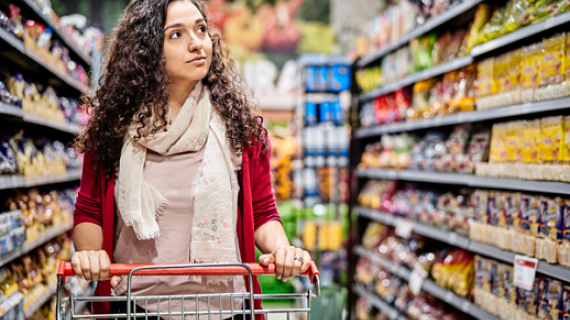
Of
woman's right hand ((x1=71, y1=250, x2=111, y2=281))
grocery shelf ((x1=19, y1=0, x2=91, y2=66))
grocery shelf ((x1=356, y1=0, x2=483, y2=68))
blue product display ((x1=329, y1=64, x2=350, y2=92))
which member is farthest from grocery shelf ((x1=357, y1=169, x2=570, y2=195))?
grocery shelf ((x1=19, y1=0, x2=91, y2=66))

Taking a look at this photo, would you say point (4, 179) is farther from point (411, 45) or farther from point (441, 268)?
point (411, 45)

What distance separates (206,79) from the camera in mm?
1553

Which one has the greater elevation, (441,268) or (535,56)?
(535,56)

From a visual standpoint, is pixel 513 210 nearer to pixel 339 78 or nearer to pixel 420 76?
pixel 420 76

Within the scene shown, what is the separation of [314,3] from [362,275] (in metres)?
4.26

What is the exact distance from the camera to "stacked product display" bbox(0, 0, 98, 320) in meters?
2.15

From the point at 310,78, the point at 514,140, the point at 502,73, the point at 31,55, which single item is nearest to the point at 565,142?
the point at 514,140

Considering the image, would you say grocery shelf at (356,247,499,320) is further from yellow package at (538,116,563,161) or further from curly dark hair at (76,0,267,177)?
curly dark hair at (76,0,267,177)

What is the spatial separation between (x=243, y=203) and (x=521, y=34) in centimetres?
153

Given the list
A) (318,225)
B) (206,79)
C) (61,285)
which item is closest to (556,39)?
(206,79)

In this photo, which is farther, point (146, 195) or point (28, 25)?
point (28, 25)

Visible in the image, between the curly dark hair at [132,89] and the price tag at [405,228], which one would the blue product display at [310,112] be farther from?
the curly dark hair at [132,89]

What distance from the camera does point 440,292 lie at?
9.09 feet

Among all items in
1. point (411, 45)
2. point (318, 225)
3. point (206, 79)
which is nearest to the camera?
point (206, 79)
